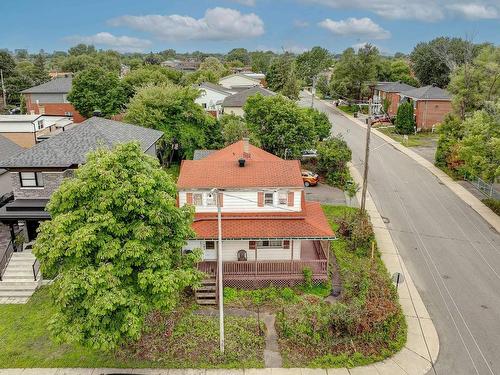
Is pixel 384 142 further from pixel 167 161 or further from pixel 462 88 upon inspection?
pixel 167 161

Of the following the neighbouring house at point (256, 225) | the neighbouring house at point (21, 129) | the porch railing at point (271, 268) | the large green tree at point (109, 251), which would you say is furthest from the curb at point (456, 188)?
the neighbouring house at point (21, 129)

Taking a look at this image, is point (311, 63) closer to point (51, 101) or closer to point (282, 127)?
point (51, 101)

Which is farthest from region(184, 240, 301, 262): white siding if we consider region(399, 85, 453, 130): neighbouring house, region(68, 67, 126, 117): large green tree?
region(399, 85, 453, 130): neighbouring house

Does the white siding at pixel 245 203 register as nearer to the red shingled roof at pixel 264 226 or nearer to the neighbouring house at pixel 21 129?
the red shingled roof at pixel 264 226

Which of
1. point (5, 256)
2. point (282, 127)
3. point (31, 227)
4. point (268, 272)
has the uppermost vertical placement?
point (282, 127)

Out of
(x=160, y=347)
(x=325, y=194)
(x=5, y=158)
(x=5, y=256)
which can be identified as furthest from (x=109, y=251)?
(x=325, y=194)

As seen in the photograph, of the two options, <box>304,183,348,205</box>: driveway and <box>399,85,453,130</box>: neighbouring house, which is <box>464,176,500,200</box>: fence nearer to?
<box>304,183,348,205</box>: driveway

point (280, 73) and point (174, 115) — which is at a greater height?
point (280, 73)
